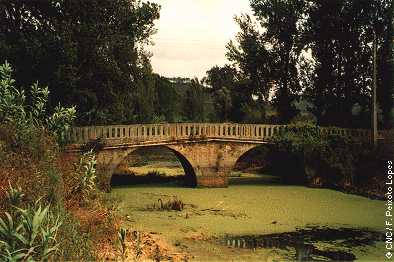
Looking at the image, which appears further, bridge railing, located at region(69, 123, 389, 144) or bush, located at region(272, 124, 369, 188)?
bush, located at region(272, 124, 369, 188)

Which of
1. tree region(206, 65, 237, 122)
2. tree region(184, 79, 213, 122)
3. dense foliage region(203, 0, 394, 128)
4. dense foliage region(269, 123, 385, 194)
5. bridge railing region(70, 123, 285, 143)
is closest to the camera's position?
bridge railing region(70, 123, 285, 143)

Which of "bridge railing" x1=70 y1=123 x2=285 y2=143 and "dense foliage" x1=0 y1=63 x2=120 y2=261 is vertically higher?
"bridge railing" x1=70 y1=123 x2=285 y2=143

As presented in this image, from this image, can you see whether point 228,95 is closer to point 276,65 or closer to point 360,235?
point 276,65

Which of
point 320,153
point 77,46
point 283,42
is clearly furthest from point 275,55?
point 77,46

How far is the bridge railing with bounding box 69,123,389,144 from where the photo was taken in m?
22.9

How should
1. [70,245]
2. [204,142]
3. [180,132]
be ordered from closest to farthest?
[70,245] → [180,132] → [204,142]

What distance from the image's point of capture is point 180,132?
82.8 ft

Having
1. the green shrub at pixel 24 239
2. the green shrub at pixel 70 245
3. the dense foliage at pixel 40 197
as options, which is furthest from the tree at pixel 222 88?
the green shrub at pixel 24 239

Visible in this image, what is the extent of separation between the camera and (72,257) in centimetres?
813

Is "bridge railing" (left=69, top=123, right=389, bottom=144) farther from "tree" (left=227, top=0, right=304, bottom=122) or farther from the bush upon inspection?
"tree" (left=227, top=0, right=304, bottom=122)

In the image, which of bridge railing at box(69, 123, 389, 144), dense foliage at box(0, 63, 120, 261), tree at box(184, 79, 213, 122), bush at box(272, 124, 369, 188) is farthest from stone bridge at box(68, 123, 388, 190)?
tree at box(184, 79, 213, 122)

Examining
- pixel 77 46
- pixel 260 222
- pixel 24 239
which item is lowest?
pixel 260 222

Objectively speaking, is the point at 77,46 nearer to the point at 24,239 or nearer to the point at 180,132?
the point at 180,132

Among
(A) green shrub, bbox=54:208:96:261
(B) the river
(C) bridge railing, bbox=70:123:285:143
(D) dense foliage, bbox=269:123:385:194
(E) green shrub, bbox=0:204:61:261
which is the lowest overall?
(B) the river
